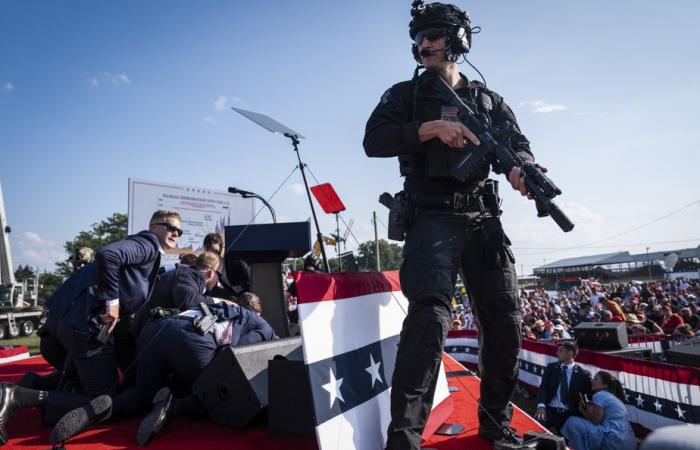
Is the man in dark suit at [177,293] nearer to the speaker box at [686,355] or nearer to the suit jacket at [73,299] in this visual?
the suit jacket at [73,299]

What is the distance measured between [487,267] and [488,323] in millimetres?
313

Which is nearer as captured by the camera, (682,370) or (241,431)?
(241,431)

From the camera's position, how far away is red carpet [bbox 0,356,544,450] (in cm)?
255

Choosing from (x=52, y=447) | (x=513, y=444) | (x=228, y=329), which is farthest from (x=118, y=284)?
(x=513, y=444)

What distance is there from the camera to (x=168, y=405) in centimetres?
282

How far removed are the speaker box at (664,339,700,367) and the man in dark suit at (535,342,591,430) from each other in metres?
1.61

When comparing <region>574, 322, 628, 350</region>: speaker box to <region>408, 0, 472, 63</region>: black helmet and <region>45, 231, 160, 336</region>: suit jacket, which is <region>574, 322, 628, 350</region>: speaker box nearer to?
A: <region>408, 0, 472, 63</region>: black helmet

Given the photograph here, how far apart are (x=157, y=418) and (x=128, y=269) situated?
116cm

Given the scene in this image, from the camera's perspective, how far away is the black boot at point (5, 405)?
8.87 feet

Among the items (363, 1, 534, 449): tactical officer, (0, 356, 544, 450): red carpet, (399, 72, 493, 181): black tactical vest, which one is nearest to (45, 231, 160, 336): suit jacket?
(0, 356, 544, 450): red carpet

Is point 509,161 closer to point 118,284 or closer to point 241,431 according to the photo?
point 241,431

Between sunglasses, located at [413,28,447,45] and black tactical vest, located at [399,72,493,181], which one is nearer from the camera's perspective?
black tactical vest, located at [399,72,493,181]

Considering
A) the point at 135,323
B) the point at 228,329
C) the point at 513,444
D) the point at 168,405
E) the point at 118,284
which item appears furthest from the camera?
the point at 135,323

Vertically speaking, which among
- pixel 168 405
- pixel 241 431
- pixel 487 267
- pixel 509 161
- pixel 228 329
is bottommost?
pixel 241 431
